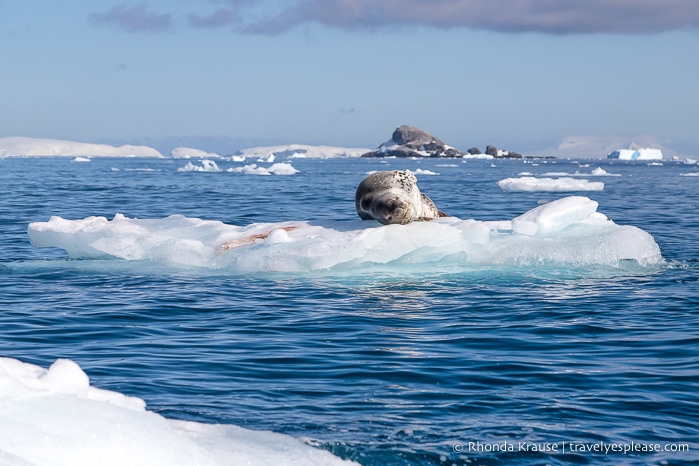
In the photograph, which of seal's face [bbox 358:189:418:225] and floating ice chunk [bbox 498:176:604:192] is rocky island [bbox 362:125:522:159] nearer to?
floating ice chunk [bbox 498:176:604:192]

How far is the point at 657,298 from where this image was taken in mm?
10406

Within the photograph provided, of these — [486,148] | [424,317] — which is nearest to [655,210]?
[424,317]

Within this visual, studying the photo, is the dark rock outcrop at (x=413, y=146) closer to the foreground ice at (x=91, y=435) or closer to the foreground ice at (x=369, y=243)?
the foreground ice at (x=369, y=243)

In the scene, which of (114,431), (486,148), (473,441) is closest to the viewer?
(114,431)

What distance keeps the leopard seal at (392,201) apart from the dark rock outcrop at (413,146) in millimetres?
150145

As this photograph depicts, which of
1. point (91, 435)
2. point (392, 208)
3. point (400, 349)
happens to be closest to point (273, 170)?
point (392, 208)

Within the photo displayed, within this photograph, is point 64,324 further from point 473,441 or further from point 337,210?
point 337,210

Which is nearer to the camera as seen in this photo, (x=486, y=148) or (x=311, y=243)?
(x=311, y=243)

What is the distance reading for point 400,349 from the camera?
25.5 ft

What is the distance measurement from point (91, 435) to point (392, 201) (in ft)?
30.5

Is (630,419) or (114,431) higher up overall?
(114,431)

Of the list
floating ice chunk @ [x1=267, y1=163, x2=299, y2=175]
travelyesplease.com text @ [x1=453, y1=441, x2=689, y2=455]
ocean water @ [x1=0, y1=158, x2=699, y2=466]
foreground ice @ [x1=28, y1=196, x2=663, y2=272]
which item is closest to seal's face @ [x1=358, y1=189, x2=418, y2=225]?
foreground ice @ [x1=28, y1=196, x2=663, y2=272]

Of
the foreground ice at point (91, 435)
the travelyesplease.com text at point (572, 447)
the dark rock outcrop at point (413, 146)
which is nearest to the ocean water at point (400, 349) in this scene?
the travelyesplease.com text at point (572, 447)

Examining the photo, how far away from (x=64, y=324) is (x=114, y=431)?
5.21 m
